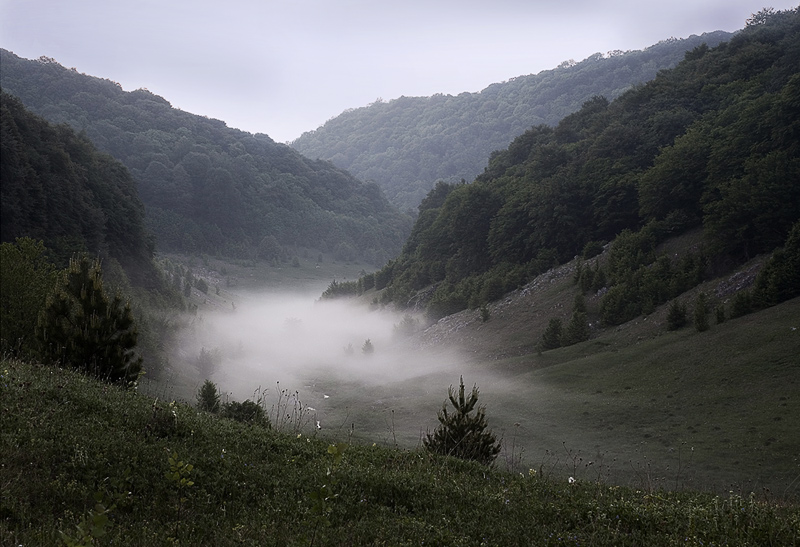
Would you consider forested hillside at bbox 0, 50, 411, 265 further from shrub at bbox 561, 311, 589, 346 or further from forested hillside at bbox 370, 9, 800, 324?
shrub at bbox 561, 311, 589, 346

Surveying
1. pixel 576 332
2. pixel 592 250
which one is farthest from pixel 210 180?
pixel 576 332

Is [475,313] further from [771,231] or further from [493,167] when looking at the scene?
[493,167]

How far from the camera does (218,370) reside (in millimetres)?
40000

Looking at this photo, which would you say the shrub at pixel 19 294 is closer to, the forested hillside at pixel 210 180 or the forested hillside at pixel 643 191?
the forested hillside at pixel 643 191

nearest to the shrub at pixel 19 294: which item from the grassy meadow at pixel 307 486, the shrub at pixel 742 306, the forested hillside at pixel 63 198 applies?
the grassy meadow at pixel 307 486

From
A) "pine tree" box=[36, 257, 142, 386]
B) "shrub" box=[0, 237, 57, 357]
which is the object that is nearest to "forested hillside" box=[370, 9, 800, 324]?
"pine tree" box=[36, 257, 142, 386]

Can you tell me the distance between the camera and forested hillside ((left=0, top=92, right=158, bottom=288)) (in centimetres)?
3844

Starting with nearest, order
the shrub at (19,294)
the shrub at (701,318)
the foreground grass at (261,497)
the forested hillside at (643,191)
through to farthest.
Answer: the foreground grass at (261,497) → the shrub at (19,294) → the shrub at (701,318) → the forested hillside at (643,191)

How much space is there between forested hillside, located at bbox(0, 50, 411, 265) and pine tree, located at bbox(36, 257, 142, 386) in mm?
110544

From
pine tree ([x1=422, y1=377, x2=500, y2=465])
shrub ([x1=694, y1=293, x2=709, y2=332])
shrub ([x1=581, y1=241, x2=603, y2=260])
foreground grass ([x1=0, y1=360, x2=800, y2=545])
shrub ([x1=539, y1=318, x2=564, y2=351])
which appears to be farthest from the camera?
shrub ([x1=581, y1=241, x2=603, y2=260])

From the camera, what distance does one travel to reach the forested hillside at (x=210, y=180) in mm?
122250

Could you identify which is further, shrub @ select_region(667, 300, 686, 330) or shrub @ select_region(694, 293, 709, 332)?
shrub @ select_region(667, 300, 686, 330)

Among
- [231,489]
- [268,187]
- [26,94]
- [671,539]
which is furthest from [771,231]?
[26,94]

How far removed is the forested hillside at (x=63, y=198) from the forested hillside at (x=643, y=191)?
32339 mm
